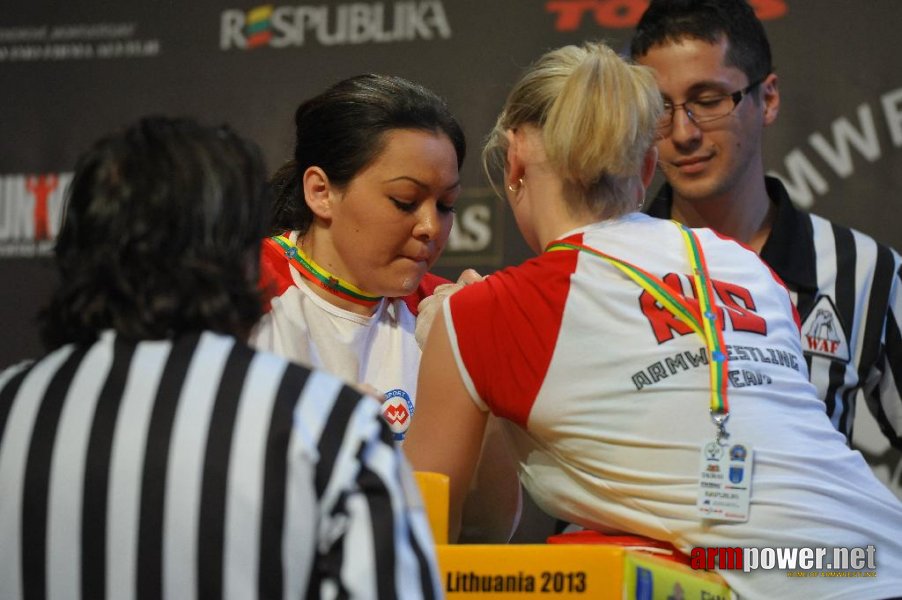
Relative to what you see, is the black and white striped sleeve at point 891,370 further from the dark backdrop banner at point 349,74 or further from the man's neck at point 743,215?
the dark backdrop banner at point 349,74

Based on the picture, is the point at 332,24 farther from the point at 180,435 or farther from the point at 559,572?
the point at 180,435

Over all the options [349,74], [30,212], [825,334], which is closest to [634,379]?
[825,334]

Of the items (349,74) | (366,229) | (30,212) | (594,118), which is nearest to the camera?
(594,118)

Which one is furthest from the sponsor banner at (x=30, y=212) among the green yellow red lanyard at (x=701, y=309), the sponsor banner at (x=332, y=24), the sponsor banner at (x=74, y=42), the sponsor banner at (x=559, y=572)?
the sponsor banner at (x=559, y=572)

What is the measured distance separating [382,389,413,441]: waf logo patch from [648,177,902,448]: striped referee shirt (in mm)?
823

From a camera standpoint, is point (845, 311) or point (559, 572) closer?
point (559, 572)

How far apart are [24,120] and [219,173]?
2.67 metres

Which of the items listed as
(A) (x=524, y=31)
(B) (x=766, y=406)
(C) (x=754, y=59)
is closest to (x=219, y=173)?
(B) (x=766, y=406)

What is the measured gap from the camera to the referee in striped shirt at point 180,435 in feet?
3.75

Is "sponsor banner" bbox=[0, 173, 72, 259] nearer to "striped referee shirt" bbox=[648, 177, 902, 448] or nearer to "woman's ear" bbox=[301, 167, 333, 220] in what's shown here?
"woman's ear" bbox=[301, 167, 333, 220]

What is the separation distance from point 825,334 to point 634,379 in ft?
3.60

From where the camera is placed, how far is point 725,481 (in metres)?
1.59

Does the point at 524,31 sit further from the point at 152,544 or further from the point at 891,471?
the point at 152,544

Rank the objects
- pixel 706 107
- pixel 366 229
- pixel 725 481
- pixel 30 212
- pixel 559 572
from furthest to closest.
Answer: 1. pixel 30 212
2. pixel 706 107
3. pixel 366 229
4. pixel 725 481
5. pixel 559 572
